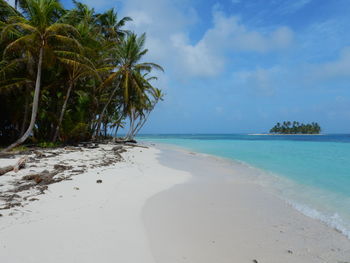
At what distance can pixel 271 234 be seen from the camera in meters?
2.48

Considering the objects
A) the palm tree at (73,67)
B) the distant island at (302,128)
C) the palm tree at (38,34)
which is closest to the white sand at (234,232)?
the palm tree at (38,34)

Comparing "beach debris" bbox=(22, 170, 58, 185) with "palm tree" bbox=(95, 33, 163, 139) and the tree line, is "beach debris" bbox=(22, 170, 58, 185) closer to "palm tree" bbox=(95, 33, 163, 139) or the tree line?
the tree line

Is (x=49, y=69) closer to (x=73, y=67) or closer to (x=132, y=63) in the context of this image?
(x=73, y=67)

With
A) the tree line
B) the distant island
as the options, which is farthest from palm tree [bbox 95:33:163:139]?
Answer: the distant island

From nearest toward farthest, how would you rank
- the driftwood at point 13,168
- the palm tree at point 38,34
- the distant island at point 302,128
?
the driftwood at point 13,168
the palm tree at point 38,34
the distant island at point 302,128

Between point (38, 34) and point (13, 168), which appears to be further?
point (38, 34)

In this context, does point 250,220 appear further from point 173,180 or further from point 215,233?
point 173,180

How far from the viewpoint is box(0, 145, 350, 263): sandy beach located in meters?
1.87

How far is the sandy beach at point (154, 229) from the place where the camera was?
6.13ft

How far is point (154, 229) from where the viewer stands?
2434mm

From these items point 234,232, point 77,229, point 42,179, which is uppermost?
point 42,179

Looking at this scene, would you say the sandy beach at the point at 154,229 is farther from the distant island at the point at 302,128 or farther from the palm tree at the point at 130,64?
the distant island at the point at 302,128

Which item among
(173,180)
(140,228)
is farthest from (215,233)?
(173,180)

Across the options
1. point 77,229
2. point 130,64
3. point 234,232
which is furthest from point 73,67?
point 234,232
